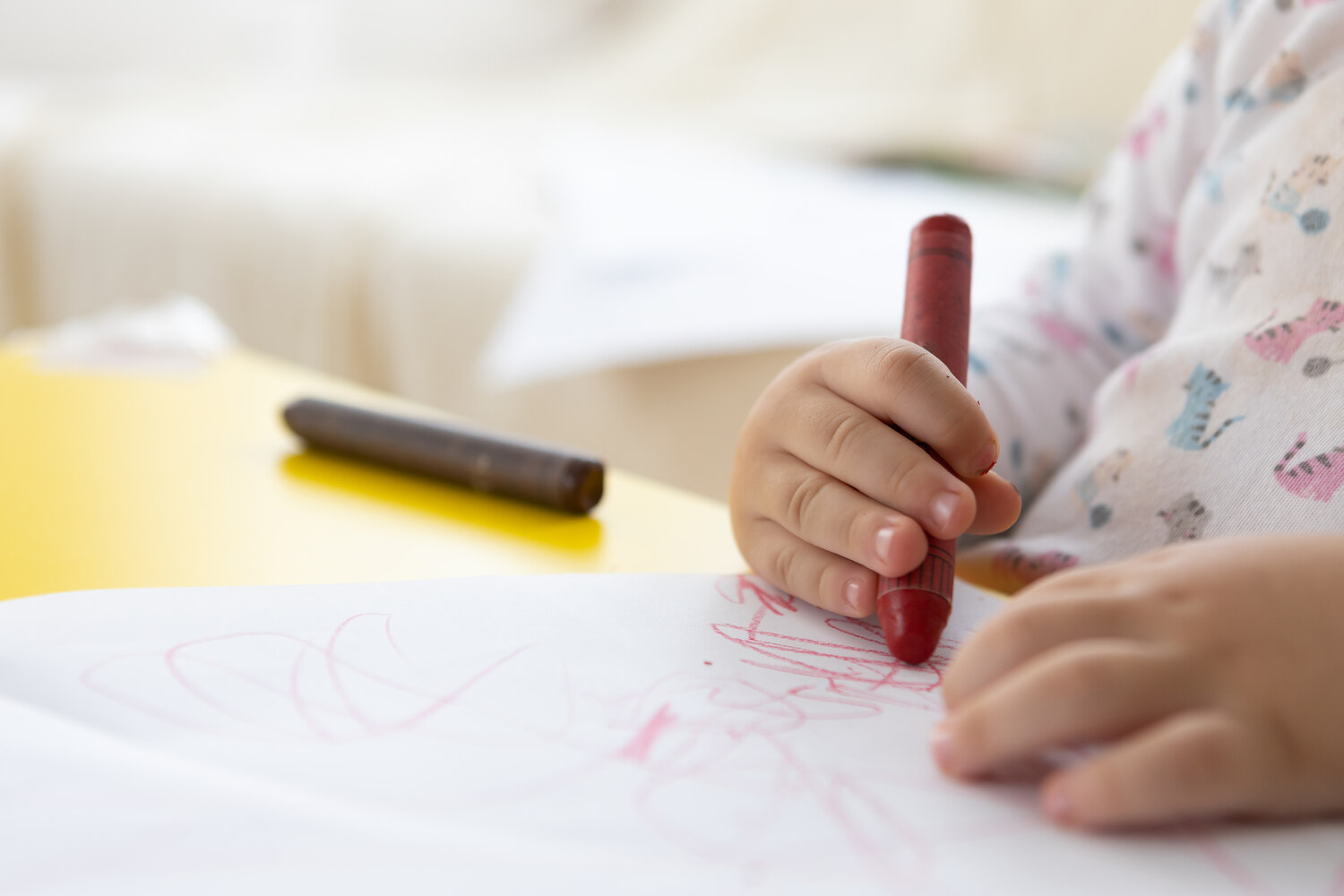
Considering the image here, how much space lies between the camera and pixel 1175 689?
165mm

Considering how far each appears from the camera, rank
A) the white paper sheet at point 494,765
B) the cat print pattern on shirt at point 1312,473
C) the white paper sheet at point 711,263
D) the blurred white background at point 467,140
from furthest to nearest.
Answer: the blurred white background at point 467,140, the white paper sheet at point 711,263, the cat print pattern on shirt at point 1312,473, the white paper sheet at point 494,765

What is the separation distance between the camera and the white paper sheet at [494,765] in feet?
0.50

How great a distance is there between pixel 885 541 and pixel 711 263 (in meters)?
0.40

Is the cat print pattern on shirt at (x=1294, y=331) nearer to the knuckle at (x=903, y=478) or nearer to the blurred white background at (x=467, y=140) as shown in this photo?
the knuckle at (x=903, y=478)

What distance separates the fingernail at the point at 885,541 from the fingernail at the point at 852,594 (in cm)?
2

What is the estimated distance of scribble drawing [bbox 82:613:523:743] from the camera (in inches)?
7.4

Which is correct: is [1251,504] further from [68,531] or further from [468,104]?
[468,104]

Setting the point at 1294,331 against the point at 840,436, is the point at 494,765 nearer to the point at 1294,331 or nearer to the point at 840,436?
the point at 840,436


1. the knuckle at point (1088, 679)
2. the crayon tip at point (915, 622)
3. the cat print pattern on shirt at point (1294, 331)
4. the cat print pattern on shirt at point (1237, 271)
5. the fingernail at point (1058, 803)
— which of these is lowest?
the fingernail at point (1058, 803)

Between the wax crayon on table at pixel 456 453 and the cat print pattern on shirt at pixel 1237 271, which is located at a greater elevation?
the cat print pattern on shirt at pixel 1237 271

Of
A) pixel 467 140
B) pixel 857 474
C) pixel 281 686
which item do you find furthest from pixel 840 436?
pixel 467 140

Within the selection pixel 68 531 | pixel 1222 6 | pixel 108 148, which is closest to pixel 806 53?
pixel 108 148

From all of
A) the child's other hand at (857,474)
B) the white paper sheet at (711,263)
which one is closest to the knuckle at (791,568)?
the child's other hand at (857,474)

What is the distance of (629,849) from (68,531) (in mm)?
194
